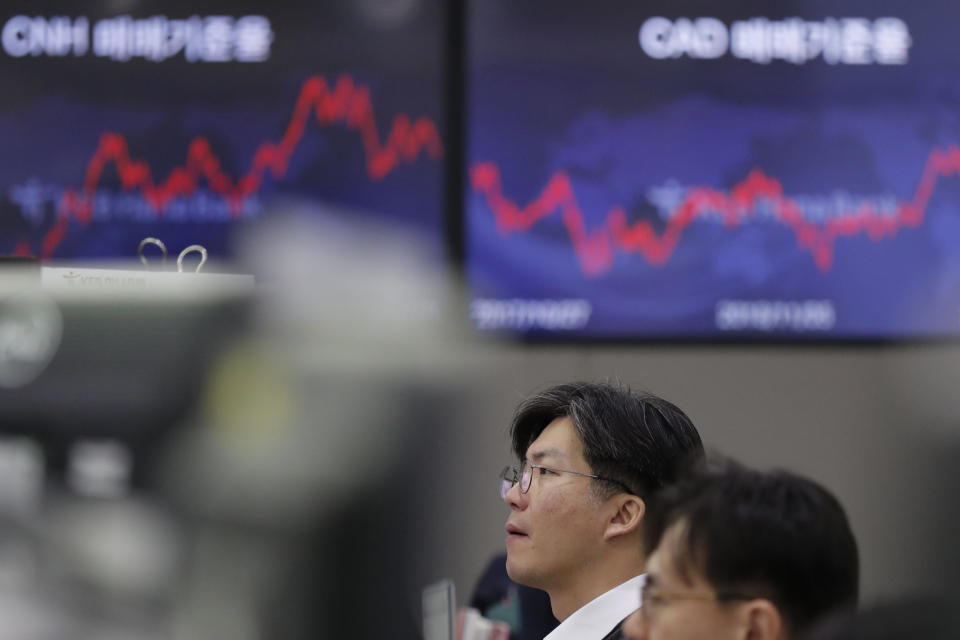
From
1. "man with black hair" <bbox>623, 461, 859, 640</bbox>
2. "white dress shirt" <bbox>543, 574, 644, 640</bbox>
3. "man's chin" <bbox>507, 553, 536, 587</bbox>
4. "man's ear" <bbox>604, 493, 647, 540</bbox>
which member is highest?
"man with black hair" <bbox>623, 461, 859, 640</bbox>

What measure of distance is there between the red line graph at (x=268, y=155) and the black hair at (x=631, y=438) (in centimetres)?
135

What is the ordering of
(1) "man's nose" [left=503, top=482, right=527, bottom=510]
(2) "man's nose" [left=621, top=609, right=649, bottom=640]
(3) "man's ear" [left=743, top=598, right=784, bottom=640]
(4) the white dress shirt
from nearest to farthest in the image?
(3) "man's ear" [left=743, top=598, right=784, bottom=640]
(2) "man's nose" [left=621, top=609, right=649, bottom=640]
(4) the white dress shirt
(1) "man's nose" [left=503, top=482, right=527, bottom=510]

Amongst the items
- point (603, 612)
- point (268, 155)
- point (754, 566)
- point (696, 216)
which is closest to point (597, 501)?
point (603, 612)

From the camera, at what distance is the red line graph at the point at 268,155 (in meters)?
2.92

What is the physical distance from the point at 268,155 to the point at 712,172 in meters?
1.00

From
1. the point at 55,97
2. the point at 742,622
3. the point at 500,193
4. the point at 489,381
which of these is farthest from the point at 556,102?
the point at 742,622

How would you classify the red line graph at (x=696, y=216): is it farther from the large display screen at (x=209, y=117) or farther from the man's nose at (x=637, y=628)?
the man's nose at (x=637, y=628)

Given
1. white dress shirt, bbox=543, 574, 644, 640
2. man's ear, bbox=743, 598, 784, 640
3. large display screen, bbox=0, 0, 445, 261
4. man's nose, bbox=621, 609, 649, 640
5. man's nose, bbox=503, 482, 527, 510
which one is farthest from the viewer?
large display screen, bbox=0, 0, 445, 261

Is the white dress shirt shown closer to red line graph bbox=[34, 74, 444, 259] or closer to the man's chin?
the man's chin

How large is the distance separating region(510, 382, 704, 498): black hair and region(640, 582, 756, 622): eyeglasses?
0.51 metres

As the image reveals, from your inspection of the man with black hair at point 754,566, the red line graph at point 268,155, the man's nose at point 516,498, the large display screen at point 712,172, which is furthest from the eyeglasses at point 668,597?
the red line graph at point 268,155

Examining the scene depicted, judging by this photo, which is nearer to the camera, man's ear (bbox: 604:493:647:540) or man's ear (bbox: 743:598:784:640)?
man's ear (bbox: 743:598:784:640)

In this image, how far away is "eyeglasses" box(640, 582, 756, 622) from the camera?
3.49ft

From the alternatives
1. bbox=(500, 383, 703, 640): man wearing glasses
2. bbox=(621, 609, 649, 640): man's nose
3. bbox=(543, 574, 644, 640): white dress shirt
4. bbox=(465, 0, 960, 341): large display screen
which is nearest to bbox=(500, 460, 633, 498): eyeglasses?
bbox=(500, 383, 703, 640): man wearing glasses
